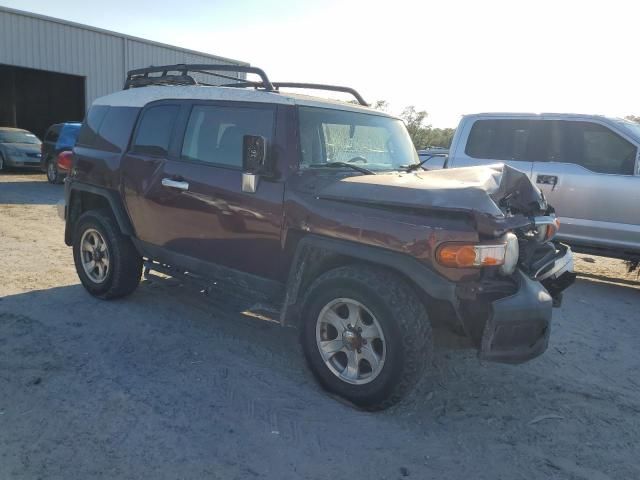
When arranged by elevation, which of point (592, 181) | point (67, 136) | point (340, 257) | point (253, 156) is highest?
point (253, 156)

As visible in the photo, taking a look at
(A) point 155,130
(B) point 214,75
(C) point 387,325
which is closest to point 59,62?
(B) point 214,75

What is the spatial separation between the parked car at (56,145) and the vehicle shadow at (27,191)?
364 mm

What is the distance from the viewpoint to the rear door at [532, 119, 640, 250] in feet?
20.4

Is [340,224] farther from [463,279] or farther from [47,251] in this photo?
[47,251]

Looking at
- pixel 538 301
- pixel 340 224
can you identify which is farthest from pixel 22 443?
pixel 538 301

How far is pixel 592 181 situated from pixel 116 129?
562 centimetres

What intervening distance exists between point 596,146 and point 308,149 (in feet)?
15.2

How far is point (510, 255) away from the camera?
307 cm

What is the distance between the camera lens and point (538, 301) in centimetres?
302

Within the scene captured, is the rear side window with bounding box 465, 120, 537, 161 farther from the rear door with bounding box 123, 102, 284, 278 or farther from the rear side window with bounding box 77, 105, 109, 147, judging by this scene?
the rear side window with bounding box 77, 105, 109, 147

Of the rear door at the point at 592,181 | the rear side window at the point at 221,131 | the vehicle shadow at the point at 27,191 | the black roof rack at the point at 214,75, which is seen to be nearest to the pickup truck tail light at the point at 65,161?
the black roof rack at the point at 214,75

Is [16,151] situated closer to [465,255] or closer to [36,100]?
[36,100]

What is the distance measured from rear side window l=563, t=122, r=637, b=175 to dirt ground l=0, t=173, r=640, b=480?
2317 mm

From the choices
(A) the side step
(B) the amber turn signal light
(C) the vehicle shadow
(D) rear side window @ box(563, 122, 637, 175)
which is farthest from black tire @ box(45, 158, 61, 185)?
(B) the amber turn signal light
